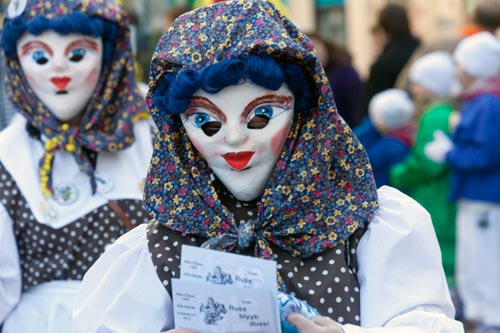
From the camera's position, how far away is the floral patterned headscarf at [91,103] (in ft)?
14.0

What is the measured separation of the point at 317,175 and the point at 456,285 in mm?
3752

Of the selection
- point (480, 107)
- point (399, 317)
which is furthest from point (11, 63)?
point (480, 107)

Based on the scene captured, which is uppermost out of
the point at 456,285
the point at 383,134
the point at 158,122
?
the point at 158,122

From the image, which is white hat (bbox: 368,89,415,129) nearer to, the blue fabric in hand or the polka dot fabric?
the polka dot fabric

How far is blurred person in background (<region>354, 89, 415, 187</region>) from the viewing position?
6648 millimetres

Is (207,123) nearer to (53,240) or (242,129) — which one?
(242,129)

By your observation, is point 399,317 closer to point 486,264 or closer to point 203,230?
point 203,230

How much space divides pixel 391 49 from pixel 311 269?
4.90 meters

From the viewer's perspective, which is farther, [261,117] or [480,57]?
[480,57]

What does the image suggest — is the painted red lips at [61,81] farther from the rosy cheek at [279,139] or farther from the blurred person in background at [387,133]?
the blurred person in background at [387,133]

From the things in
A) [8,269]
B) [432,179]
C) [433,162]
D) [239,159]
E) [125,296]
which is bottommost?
[432,179]

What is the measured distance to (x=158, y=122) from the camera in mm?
3131

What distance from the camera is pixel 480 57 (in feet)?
20.7

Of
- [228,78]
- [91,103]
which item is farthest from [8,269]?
[228,78]
